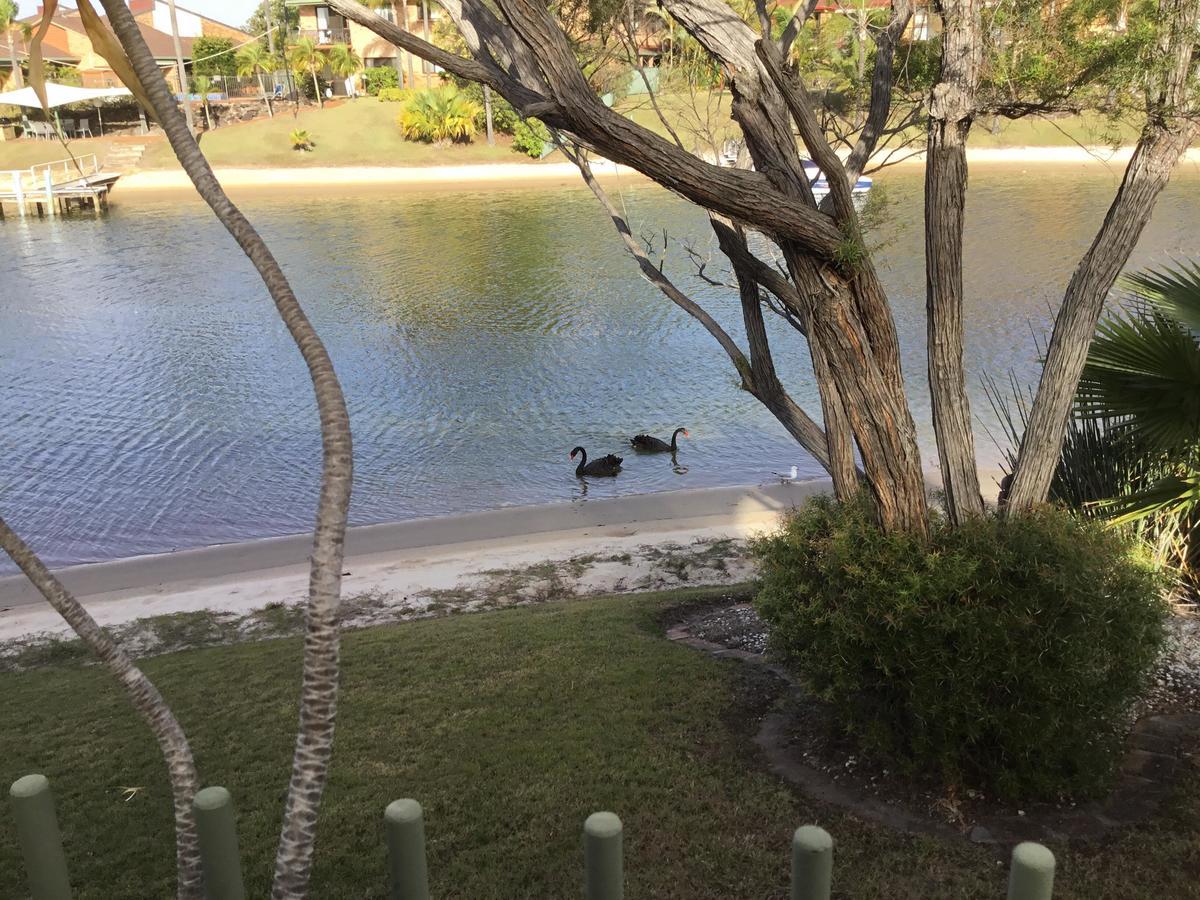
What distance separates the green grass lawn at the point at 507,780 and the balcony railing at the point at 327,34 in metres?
65.8

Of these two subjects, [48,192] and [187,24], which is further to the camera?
[187,24]

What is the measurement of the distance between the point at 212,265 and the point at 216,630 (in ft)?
80.7

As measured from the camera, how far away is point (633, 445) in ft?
53.4

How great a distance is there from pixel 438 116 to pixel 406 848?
50.3 m

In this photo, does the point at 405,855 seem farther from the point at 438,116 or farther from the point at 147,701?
the point at 438,116

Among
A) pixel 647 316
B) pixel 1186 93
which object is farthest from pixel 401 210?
pixel 1186 93

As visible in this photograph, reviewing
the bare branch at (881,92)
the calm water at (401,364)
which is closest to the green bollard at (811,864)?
the bare branch at (881,92)

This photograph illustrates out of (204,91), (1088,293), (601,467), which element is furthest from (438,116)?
(1088,293)

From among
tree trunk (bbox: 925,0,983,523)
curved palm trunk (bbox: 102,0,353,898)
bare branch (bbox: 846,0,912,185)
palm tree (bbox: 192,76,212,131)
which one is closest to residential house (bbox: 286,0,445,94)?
palm tree (bbox: 192,76,212,131)

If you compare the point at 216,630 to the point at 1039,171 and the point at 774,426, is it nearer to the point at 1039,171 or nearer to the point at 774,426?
the point at 774,426

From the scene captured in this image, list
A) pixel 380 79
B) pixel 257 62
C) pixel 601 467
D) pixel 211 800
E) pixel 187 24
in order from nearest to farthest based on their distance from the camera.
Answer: pixel 211 800 → pixel 601 467 → pixel 380 79 → pixel 257 62 → pixel 187 24

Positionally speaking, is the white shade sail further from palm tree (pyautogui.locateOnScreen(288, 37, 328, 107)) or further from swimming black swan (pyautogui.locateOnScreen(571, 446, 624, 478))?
swimming black swan (pyautogui.locateOnScreen(571, 446, 624, 478))

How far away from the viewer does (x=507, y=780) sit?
4902 millimetres

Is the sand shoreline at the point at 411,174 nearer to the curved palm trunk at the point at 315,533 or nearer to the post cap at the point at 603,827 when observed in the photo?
the curved palm trunk at the point at 315,533
